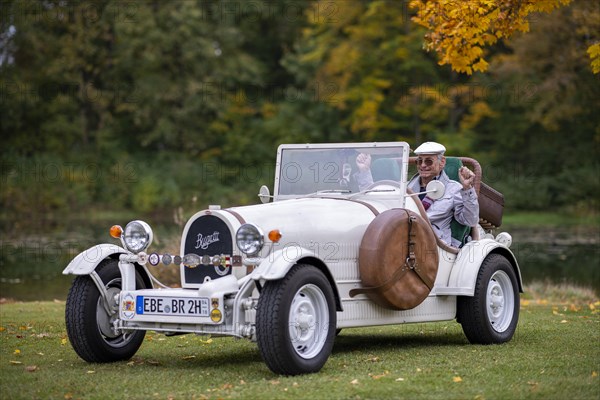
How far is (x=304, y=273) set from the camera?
784 cm

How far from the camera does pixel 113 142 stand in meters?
43.7

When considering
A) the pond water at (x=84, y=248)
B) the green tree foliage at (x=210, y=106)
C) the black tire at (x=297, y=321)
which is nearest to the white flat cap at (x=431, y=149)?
the black tire at (x=297, y=321)

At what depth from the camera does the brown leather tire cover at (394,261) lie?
876cm

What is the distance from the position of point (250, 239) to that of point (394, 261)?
5.15 feet

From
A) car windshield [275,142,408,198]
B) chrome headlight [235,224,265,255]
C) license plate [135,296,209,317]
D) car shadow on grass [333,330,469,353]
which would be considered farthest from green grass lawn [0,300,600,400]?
car windshield [275,142,408,198]

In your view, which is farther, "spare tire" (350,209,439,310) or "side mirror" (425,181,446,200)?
"side mirror" (425,181,446,200)

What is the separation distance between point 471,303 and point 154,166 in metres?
33.1

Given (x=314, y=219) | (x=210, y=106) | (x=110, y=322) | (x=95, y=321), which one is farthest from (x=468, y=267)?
(x=210, y=106)

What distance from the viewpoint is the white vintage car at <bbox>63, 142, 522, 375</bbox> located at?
7.83m

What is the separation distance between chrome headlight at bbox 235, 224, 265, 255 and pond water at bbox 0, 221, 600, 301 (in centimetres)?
884

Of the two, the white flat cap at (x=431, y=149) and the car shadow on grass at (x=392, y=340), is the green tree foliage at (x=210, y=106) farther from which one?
the white flat cap at (x=431, y=149)

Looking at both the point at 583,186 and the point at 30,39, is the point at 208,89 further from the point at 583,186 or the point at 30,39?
the point at 583,186

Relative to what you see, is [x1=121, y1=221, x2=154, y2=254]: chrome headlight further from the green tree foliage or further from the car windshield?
the green tree foliage

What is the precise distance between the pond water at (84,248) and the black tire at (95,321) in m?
7.68
